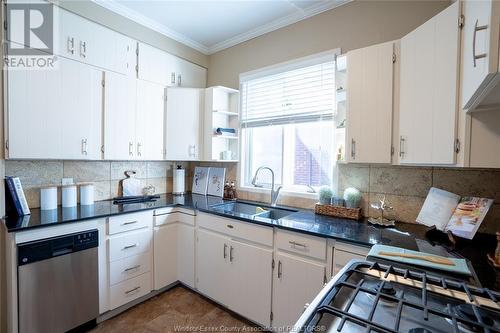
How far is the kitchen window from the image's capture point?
2260 mm

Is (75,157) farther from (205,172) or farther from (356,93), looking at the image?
(356,93)

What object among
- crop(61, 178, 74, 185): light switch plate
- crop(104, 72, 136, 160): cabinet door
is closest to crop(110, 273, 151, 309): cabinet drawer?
crop(61, 178, 74, 185): light switch plate

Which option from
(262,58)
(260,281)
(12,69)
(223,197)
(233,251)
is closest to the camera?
(12,69)

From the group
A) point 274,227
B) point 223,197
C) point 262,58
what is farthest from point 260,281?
point 262,58

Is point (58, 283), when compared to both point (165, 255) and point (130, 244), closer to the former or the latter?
point (130, 244)

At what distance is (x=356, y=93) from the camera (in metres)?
1.76

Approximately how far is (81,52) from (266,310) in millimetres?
2644

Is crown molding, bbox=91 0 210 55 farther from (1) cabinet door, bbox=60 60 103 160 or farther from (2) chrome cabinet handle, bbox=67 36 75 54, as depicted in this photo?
(1) cabinet door, bbox=60 60 103 160

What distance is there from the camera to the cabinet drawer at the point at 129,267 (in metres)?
2.01

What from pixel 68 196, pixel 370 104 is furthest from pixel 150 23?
pixel 370 104

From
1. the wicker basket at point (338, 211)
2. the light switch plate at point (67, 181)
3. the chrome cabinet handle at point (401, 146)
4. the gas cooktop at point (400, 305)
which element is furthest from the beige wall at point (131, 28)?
the gas cooktop at point (400, 305)

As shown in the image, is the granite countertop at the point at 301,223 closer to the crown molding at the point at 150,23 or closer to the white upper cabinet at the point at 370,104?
the white upper cabinet at the point at 370,104

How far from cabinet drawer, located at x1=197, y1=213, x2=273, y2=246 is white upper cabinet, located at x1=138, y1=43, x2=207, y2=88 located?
5.23 feet

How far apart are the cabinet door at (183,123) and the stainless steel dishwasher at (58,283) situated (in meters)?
1.22
